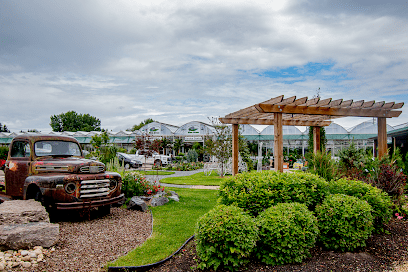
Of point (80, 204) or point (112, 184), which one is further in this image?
point (112, 184)

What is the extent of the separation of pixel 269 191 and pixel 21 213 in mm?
4176

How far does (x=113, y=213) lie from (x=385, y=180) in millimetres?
6255

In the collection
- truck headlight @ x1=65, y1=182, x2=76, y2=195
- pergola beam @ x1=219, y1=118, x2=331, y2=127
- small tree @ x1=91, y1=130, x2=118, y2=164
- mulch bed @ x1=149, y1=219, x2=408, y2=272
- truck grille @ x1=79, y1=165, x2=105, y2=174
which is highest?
pergola beam @ x1=219, y1=118, x2=331, y2=127

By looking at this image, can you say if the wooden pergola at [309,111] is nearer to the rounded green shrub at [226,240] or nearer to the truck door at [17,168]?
the rounded green shrub at [226,240]

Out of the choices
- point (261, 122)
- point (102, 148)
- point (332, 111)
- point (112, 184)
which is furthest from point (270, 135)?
point (112, 184)

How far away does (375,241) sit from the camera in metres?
4.24

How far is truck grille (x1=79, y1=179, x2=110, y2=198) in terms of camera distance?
542 centimetres

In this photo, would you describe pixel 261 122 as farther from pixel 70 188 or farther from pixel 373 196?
pixel 70 188

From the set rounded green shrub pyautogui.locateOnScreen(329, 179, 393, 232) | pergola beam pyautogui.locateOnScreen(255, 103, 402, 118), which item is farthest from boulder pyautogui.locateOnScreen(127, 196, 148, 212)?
rounded green shrub pyautogui.locateOnScreen(329, 179, 393, 232)

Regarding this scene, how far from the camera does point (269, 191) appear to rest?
13.8 ft

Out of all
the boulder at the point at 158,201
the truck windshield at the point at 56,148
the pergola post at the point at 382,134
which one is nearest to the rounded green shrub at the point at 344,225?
the boulder at the point at 158,201

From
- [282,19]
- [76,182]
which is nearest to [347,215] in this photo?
[76,182]

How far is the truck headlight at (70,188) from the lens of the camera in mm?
5266

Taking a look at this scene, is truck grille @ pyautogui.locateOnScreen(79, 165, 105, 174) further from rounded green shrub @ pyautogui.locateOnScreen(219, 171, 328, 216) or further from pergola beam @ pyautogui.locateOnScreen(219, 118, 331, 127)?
pergola beam @ pyautogui.locateOnScreen(219, 118, 331, 127)
